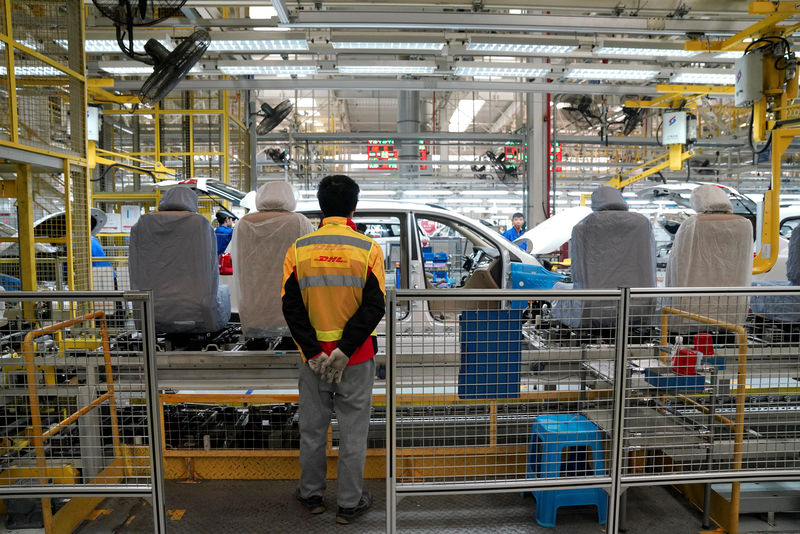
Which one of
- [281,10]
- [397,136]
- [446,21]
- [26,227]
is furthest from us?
[397,136]

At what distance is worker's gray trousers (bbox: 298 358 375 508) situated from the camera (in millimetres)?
2775

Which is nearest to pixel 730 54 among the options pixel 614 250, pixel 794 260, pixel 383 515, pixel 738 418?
pixel 794 260

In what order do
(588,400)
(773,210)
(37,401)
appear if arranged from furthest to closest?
1. (773,210)
2. (37,401)
3. (588,400)

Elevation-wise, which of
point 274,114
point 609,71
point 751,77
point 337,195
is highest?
point 274,114

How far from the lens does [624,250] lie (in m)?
3.78

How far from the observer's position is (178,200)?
356 centimetres

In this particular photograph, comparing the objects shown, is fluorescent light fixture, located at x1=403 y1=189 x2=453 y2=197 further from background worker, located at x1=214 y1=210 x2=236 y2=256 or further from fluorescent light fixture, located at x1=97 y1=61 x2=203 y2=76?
fluorescent light fixture, located at x1=97 y1=61 x2=203 y2=76

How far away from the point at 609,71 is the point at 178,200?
5.91 meters

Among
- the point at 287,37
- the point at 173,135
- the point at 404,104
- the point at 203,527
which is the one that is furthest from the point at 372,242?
the point at 173,135

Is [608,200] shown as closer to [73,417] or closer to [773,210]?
[773,210]

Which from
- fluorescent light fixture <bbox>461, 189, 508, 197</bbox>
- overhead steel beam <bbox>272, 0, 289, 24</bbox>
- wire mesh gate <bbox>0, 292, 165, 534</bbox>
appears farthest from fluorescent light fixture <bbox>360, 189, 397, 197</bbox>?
wire mesh gate <bbox>0, 292, 165, 534</bbox>

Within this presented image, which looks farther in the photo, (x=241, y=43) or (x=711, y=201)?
(x=241, y=43)

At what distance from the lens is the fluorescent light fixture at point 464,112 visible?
19.9 metres

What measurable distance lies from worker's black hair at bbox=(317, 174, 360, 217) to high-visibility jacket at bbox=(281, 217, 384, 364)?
0.13 meters
